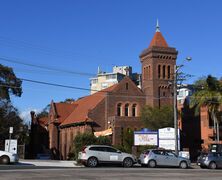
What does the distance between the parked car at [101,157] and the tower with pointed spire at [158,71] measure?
130ft

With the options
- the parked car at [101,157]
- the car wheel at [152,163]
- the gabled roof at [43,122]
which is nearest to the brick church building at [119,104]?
the gabled roof at [43,122]

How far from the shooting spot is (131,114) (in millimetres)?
68500

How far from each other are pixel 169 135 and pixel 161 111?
17.1 meters

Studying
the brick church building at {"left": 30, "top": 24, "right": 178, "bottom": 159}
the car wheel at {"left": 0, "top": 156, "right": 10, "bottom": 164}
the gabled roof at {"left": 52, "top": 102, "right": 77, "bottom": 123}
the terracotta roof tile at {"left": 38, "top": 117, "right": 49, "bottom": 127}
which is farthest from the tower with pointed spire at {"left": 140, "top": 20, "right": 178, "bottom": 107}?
the car wheel at {"left": 0, "top": 156, "right": 10, "bottom": 164}

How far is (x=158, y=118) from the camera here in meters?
59.2

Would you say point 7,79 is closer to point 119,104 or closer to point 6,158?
point 119,104

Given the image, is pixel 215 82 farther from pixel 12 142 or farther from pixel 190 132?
pixel 12 142

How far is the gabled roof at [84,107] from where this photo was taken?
67.6 meters

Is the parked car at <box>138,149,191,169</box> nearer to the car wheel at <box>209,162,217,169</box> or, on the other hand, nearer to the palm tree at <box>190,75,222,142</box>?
the car wheel at <box>209,162,217,169</box>

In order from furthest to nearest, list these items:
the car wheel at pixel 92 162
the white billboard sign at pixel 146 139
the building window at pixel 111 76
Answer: the building window at pixel 111 76 → the white billboard sign at pixel 146 139 → the car wheel at pixel 92 162

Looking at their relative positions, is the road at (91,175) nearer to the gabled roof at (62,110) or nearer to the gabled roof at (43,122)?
the gabled roof at (62,110)

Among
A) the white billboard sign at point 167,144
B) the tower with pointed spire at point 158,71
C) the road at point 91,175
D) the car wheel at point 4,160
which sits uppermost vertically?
the tower with pointed spire at point 158,71

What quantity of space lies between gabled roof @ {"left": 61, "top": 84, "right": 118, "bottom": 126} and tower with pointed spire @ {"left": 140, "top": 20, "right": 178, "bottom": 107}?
6536mm

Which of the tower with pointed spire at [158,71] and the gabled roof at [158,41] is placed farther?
the gabled roof at [158,41]
